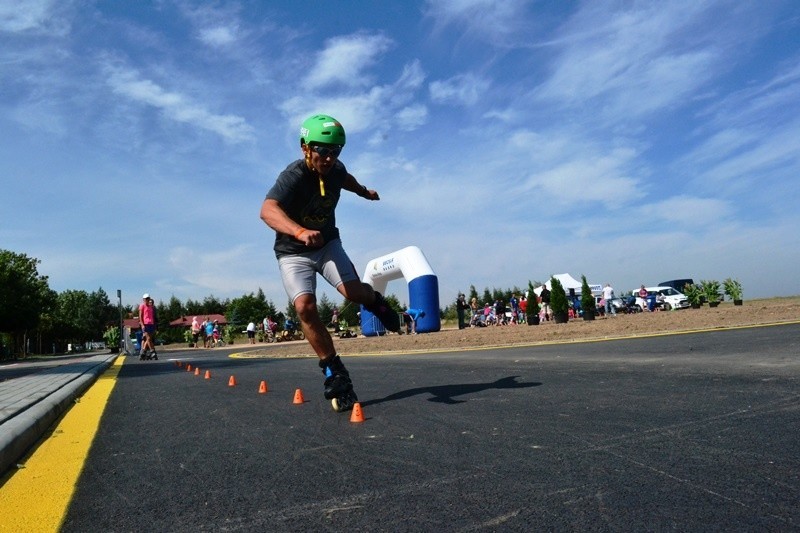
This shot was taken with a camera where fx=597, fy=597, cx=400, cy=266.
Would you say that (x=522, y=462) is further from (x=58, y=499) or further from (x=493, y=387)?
(x=493, y=387)

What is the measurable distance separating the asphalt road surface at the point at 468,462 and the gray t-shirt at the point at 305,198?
4.22 ft

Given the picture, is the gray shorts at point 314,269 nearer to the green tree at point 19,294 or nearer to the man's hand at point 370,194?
the man's hand at point 370,194

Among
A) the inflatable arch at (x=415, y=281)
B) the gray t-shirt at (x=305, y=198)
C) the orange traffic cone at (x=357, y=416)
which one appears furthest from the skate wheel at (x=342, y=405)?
the inflatable arch at (x=415, y=281)

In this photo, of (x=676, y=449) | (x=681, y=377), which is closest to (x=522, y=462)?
(x=676, y=449)

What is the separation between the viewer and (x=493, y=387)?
5027mm

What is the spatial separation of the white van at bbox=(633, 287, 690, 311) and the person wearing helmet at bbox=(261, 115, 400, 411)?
3433 centimetres

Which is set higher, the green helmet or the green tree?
the green tree

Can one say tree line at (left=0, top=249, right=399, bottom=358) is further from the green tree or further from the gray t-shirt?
the gray t-shirt

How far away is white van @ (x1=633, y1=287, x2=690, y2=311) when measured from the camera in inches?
1422

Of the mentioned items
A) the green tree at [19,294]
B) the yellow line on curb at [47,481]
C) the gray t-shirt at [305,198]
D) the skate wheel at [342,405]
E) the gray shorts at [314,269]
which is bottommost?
the yellow line on curb at [47,481]

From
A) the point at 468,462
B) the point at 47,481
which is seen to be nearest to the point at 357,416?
the point at 468,462

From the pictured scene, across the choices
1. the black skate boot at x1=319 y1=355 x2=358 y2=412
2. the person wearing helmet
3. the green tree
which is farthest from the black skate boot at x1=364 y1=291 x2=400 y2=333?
the green tree

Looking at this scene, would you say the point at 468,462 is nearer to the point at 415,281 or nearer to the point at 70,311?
the point at 415,281

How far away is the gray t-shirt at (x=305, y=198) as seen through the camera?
4.50m
